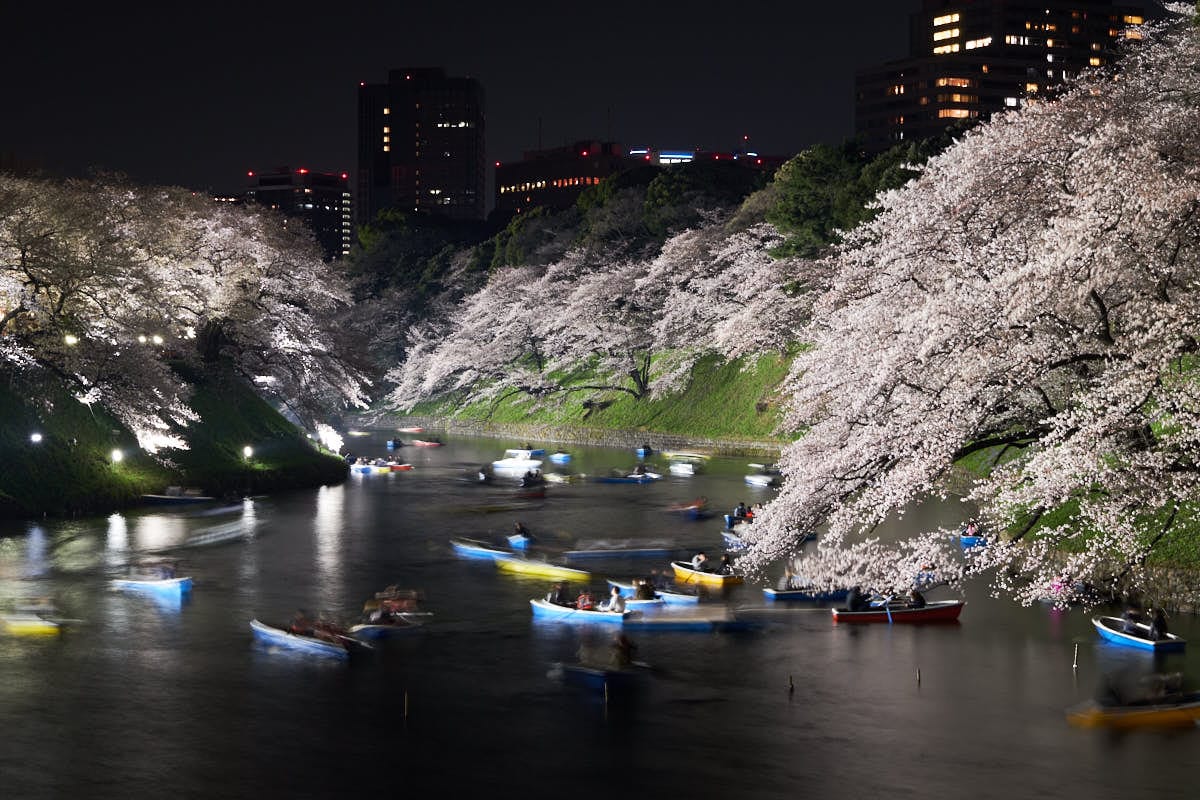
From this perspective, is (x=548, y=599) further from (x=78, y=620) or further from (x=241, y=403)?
(x=241, y=403)

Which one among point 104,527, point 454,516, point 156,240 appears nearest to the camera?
point 104,527

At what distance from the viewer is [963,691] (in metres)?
21.3

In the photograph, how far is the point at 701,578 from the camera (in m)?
30.4

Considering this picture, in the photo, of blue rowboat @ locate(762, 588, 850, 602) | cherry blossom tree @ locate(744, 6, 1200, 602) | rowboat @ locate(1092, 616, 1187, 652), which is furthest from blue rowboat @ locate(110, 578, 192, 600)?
rowboat @ locate(1092, 616, 1187, 652)

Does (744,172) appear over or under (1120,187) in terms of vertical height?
over

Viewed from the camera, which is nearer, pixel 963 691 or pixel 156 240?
pixel 963 691

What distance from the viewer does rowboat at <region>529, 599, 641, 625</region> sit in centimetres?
2627

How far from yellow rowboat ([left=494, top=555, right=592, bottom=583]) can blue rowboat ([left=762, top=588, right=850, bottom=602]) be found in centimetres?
514

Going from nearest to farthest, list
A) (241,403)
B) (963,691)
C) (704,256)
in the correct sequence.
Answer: (963,691) → (241,403) → (704,256)

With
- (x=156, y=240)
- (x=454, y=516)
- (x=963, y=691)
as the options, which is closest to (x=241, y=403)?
(x=156, y=240)

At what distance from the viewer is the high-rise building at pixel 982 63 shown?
14250 cm

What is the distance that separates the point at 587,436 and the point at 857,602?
46.9 meters

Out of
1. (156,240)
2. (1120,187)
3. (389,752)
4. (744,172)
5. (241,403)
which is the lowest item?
(389,752)

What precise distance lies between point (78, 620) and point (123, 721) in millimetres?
7558
